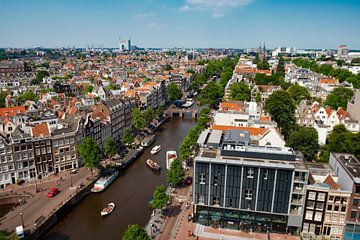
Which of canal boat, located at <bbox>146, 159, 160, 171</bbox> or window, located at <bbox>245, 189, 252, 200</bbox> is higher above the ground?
window, located at <bbox>245, 189, 252, 200</bbox>

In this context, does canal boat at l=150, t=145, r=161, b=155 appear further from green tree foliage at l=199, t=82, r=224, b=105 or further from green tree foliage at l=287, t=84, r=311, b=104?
green tree foliage at l=287, t=84, r=311, b=104

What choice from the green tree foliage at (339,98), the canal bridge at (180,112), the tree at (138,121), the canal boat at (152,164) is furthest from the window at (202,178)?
the green tree foliage at (339,98)

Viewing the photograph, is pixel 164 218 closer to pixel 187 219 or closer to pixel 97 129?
pixel 187 219

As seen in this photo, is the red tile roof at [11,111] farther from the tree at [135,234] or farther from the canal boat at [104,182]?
the tree at [135,234]

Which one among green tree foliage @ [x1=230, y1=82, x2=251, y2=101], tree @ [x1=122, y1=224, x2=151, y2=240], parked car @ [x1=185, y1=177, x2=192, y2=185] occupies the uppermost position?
green tree foliage @ [x1=230, y1=82, x2=251, y2=101]

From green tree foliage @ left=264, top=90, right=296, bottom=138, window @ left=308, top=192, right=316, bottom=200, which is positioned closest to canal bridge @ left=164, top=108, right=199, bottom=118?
green tree foliage @ left=264, top=90, right=296, bottom=138

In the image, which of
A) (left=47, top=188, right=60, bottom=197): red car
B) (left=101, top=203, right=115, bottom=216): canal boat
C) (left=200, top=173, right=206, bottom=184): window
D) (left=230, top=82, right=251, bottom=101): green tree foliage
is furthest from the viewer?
(left=230, top=82, right=251, bottom=101): green tree foliage

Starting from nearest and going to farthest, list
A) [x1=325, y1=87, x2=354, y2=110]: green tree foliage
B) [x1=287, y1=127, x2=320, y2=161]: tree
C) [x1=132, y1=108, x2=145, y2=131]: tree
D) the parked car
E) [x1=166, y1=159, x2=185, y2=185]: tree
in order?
[x1=166, y1=159, x2=185, y2=185]: tree → the parked car → [x1=287, y1=127, x2=320, y2=161]: tree → [x1=132, y1=108, x2=145, y2=131]: tree → [x1=325, y1=87, x2=354, y2=110]: green tree foliage

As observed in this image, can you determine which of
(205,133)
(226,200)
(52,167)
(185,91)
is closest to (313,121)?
(205,133)

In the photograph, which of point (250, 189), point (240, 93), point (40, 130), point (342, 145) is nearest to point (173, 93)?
point (240, 93)
